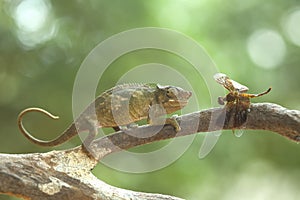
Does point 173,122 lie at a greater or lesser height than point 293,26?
lesser

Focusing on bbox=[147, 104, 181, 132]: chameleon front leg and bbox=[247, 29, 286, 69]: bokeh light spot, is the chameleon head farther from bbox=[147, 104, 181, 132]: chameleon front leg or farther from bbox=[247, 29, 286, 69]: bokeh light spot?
bbox=[247, 29, 286, 69]: bokeh light spot

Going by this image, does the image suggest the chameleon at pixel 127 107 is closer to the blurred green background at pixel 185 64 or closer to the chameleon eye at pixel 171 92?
the chameleon eye at pixel 171 92

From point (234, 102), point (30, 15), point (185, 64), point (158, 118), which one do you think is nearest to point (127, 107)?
point (158, 118)

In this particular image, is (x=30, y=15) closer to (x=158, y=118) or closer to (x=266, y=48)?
(x=266, y=48)

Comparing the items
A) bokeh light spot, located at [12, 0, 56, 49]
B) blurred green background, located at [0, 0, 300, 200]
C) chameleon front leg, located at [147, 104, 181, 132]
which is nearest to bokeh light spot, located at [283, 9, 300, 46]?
blurred green background, located at [0, 0, 300, 200]

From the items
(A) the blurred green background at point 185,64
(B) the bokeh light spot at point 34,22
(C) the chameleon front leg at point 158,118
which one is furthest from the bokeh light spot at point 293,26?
(C) the chameleon front leg at point 158,118

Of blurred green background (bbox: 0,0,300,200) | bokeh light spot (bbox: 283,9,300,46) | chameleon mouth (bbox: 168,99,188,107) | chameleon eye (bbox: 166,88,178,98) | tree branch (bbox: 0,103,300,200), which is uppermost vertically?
bokeh light spot (bbox: 283,9,300,46)

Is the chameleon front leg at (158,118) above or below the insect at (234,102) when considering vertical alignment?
below

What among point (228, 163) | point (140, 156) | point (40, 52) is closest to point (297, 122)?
point (140, 156)
